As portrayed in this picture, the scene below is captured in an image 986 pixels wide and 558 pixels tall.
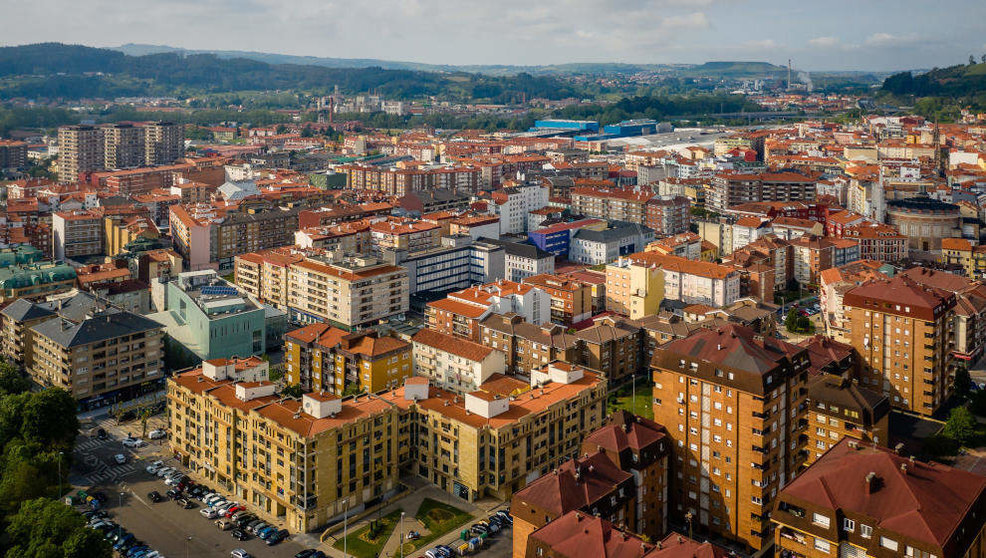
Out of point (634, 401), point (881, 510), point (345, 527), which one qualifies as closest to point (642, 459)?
point (881, 510)

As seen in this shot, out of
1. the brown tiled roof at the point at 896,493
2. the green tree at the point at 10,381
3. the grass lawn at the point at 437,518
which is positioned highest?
the brown tiled roof at the point at 896,493

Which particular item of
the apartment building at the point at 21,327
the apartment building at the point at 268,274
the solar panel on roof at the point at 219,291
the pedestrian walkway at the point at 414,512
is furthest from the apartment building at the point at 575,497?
the apartment building at the point at 268,274

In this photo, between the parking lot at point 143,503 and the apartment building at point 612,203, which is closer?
the parking lot at point 143,503

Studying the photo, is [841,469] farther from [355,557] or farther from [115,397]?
[115,397]

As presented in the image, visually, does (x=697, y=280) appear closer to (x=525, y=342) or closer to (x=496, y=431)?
(x=525, y=342)

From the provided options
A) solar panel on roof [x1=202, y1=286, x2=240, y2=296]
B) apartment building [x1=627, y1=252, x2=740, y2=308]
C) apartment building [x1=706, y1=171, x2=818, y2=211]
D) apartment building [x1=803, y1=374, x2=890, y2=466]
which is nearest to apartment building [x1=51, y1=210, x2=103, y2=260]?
solar panel on roof [x1=202, y1=286, x2=240, y2=296]

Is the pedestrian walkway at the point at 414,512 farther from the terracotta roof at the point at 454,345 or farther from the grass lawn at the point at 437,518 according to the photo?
the terracotta roof at the point at 454,345

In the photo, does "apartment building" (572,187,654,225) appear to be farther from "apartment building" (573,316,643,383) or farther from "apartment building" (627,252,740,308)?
"apartment building" (573,316,643,383)
